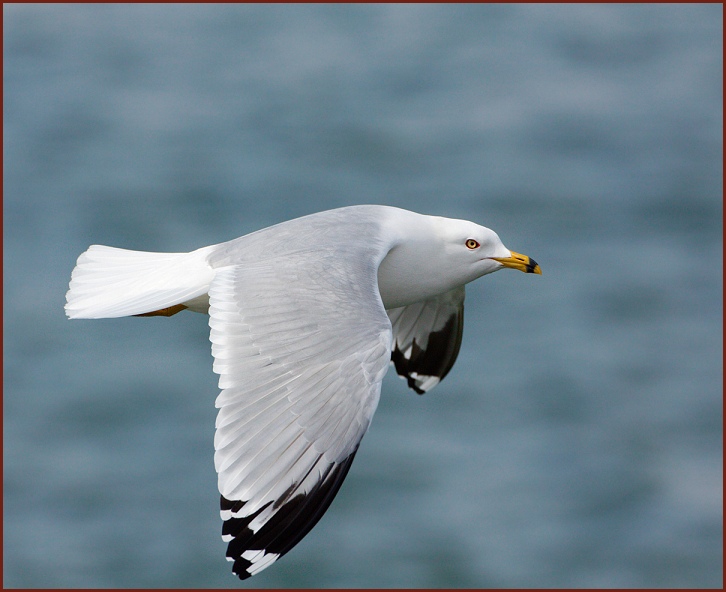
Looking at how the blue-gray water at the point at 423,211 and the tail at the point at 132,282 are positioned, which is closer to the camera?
the tail at the point at 132,282

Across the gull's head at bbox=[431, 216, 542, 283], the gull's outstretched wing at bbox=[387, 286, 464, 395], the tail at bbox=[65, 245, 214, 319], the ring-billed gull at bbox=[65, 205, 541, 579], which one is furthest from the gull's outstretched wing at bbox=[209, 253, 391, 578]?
the gull's outstretched wing at bbox=[387, 286, 464, 395]

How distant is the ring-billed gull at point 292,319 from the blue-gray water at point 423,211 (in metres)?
5.67

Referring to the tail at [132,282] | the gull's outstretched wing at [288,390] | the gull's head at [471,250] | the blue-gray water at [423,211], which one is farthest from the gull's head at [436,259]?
the blue-gray water at [423,211]

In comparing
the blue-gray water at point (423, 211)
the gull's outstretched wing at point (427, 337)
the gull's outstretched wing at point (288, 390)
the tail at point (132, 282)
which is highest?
the blue-gray water at point (423, 211)

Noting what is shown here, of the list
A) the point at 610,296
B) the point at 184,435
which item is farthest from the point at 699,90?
the point at 184,435

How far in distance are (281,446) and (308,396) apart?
23 centimetres

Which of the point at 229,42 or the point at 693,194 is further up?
the point at 229,42

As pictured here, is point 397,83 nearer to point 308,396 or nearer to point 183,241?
point 183,241

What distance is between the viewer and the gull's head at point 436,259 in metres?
5.65

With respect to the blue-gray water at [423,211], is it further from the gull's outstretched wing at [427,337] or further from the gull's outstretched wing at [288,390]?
the gull's outstretched wing at [288,390]

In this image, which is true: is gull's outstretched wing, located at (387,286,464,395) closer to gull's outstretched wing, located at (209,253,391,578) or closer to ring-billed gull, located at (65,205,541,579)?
ring-billed gull, located at (65,205,541,579)

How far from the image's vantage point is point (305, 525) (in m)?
4.27

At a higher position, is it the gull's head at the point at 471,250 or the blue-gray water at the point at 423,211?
the blue-gray water at the point at 423,211

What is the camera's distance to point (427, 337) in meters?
6.85
